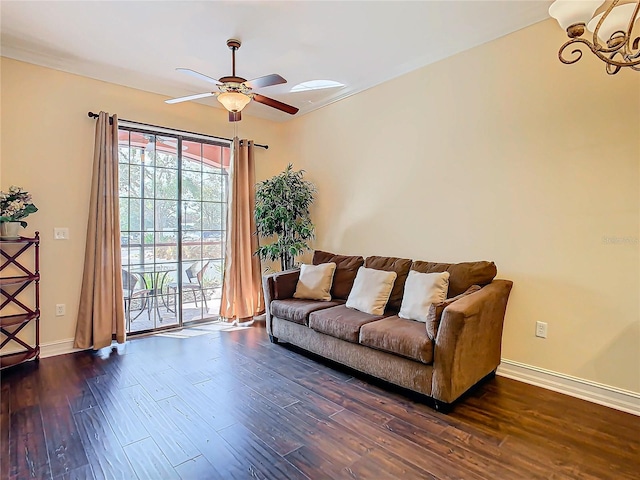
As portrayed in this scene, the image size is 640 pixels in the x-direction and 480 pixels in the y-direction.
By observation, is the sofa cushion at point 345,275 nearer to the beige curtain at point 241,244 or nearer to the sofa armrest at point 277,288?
the sofa armrest at point 277,288

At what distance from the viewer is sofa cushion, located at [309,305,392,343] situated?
9.26 ft

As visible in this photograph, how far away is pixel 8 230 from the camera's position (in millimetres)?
2967

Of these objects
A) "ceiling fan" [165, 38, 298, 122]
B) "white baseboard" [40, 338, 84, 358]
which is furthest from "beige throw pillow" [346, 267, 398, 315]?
"white baseboard" [40, 338, 84, 358]

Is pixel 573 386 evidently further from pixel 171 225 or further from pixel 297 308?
pixel 171 225

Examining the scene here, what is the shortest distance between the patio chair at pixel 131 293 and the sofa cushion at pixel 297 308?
160cm

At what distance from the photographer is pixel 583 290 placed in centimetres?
250

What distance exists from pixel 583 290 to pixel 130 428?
10.6ft

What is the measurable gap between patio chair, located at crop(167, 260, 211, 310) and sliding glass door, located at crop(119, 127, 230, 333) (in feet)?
0.04

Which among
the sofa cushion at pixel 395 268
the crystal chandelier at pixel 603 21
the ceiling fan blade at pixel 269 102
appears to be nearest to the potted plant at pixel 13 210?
the ceiling fan blade at pixel 269 102

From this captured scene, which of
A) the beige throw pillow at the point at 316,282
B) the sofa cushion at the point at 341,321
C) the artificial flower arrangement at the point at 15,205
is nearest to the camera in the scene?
the sofa cushion at the point at 341,321

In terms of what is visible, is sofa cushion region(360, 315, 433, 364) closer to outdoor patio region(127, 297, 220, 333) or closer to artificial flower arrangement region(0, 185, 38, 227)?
outdoor patio region(127, 297, 220, 333)

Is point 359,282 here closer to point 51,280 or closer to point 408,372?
point 408,372

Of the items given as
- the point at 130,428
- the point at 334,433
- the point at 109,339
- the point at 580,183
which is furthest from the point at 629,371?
the point at 109,339

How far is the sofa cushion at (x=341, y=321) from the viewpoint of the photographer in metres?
2.82
